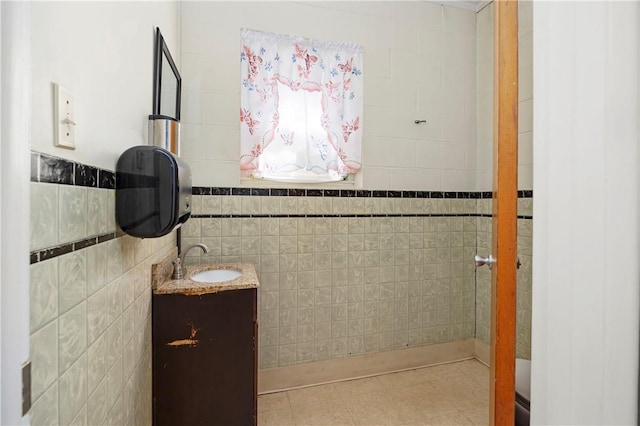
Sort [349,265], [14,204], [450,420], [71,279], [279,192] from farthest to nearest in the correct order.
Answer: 1. [349,265]
2. [279,192]
3. [450,420]
4. [71,279]
5. [14,204]

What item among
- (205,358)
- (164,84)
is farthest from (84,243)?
(164,84)

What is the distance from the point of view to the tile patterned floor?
6.07ft

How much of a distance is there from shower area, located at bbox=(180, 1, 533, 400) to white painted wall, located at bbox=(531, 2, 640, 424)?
1.44 meters

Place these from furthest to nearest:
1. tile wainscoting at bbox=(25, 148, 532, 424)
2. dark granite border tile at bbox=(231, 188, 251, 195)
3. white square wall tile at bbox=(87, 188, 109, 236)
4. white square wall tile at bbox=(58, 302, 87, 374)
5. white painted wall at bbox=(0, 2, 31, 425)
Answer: dark granite border tile at bbox=(231, 188, 251, 195) < tile wainscoting at bbox=(25, 148, 532, 424) < white square wall tile at bbox=(87, 188, 109, 236) < white square wall tile at bbox=(58, 302, 87, 374) < white painted wall at bbox=(0, 2, 31, 425)

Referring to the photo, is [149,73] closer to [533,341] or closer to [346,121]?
[346,121]

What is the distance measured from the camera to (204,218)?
2.03 meters

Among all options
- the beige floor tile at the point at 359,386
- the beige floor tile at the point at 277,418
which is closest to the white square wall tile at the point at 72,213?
the beige floor tile at the point at 277,418

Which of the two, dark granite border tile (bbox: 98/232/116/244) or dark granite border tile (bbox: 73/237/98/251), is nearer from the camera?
dark granite border tile (bbox: 73/237/98/251)

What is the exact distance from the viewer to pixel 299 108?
7.14 feet

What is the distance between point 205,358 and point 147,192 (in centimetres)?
92

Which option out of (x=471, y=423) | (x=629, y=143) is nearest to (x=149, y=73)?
(x=629, y=143)

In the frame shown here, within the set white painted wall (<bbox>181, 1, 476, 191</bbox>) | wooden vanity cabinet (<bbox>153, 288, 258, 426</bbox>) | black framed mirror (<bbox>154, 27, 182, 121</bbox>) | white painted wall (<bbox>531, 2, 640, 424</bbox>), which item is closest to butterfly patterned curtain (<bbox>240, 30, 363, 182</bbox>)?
white painted wall (<bbox>181, 1, 476, 191</bbox>)

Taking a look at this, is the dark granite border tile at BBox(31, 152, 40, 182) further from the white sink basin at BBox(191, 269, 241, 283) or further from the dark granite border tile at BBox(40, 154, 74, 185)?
the white sink basin at BBox(191, 269, 241, 283)

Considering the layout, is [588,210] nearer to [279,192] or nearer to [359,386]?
[279,192]
